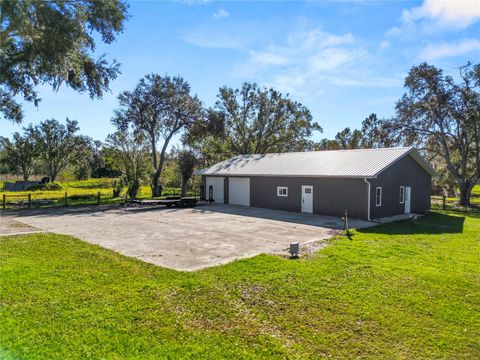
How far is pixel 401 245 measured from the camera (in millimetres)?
10570

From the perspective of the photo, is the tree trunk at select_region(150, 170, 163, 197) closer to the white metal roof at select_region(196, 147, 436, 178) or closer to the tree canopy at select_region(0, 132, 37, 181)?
the white metal roof at select_region(196, 147, 436, 178)

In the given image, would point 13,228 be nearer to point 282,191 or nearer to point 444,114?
point 282,191

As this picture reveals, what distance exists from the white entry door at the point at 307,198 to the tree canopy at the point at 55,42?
11.4m

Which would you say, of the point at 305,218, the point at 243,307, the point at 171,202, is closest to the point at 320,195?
the point at 305,218

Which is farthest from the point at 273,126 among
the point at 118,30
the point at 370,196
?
the point at 118,30

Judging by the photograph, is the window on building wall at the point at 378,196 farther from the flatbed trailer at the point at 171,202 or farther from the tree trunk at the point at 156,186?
the tree trunk at the point at 156,186

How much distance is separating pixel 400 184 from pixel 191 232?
493 inches

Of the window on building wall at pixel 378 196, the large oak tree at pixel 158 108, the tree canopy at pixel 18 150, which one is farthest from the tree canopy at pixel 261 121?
the tree canopy at pixel 18 150

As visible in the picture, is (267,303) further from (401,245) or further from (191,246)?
(401,245)

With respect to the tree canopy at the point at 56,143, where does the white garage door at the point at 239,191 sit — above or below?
below

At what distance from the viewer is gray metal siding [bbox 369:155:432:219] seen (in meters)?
16.8

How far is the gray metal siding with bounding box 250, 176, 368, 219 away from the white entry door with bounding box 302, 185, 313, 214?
0.71 ft

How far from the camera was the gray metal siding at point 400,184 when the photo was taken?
55.1 feet

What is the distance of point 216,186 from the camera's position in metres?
25.6
